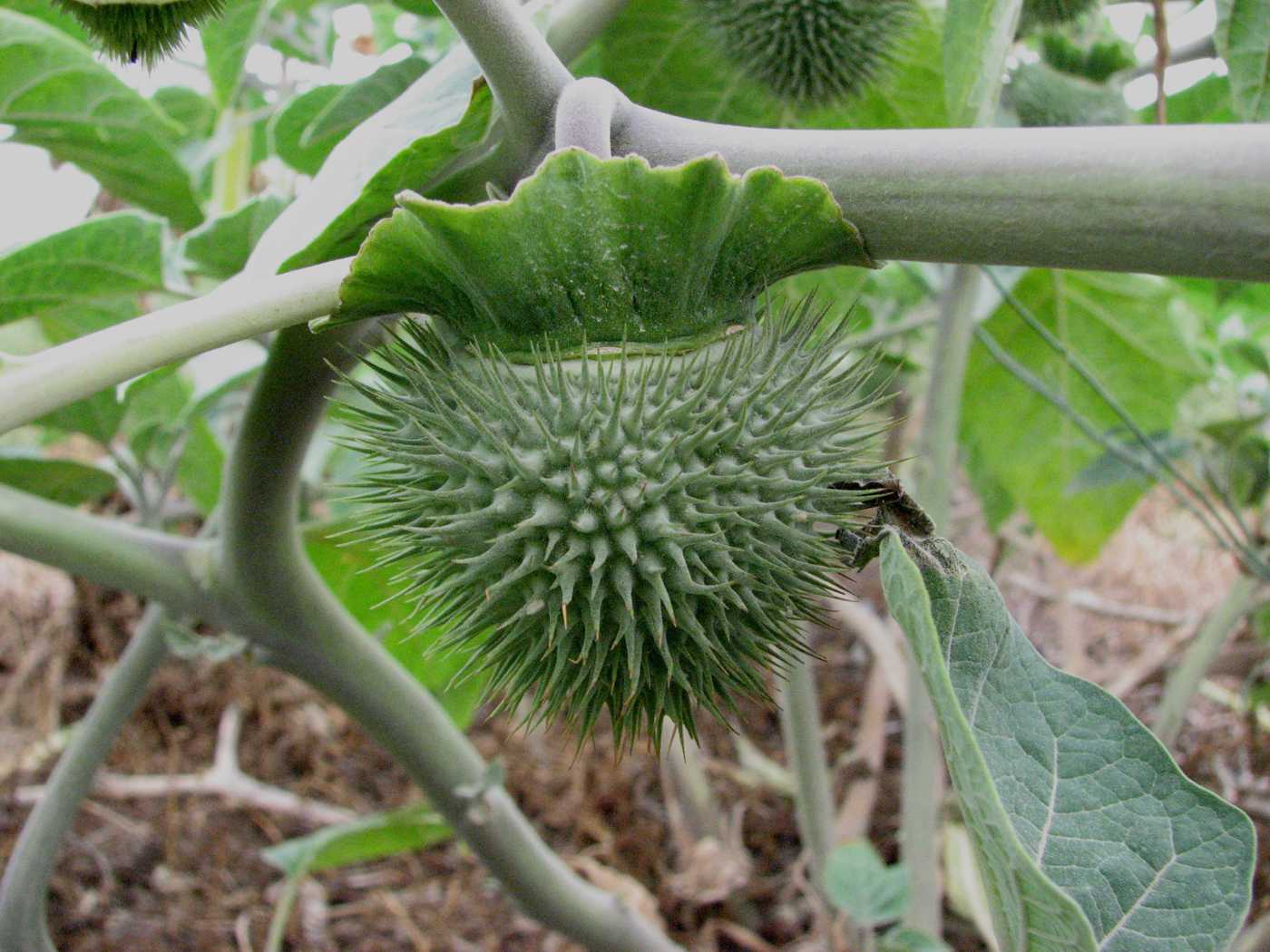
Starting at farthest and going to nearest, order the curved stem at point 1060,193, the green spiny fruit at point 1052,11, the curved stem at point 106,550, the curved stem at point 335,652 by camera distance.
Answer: the green spiny fruit at point 1052,11, the curved stem at point 106,550, the curved stem at point 335,652, the curved stem at point 1060,193

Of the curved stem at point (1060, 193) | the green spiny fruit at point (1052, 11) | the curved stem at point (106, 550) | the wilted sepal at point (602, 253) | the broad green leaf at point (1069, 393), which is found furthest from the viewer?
the broad green leaf at point (1069, 393)

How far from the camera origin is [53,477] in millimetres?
1331

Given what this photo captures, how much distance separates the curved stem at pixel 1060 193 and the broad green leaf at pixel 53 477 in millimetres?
1047

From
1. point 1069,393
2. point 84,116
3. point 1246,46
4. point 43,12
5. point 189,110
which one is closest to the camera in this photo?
point 1246,46

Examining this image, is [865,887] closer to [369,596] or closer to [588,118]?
[369,596]

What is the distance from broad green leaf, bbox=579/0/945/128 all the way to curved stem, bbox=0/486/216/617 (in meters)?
0.64

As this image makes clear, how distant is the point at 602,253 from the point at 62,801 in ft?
3.04

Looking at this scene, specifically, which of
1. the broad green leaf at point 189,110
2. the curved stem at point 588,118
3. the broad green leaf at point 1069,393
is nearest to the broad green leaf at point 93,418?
the broad green leaf at point 189,110

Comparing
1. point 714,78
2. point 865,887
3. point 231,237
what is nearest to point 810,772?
point 865,887

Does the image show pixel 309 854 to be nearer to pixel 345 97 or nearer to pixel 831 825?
pixel 831 825

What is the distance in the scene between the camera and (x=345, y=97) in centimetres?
98

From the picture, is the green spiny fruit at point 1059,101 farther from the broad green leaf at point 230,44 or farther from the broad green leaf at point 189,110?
the broad green leaf at point 189,110

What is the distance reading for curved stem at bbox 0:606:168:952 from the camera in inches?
44.7

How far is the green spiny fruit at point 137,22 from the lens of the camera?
27.2 inches
